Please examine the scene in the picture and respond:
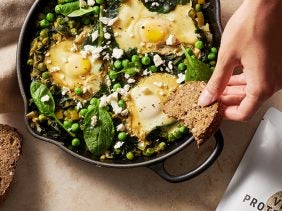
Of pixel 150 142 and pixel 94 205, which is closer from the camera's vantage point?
pixel 150 142

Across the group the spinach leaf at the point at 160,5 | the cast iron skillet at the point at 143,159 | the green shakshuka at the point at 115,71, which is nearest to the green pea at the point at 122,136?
the green shakshuka at the point at 115,71

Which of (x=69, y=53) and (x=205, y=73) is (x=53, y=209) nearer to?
(x=69, y=53)

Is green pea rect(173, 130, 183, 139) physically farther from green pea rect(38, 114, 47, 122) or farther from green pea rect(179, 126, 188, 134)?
green pea rect(38, 114, 47, 122)

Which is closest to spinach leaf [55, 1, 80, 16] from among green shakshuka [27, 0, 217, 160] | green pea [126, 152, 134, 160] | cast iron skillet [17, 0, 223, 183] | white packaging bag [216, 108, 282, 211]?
green shakshuka [27, 0, 217, 160]

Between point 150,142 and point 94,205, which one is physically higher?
point 150,142

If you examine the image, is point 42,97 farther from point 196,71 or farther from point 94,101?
point 196,71

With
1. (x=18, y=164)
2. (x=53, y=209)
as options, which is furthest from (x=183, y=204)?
(x=18, y=164)
